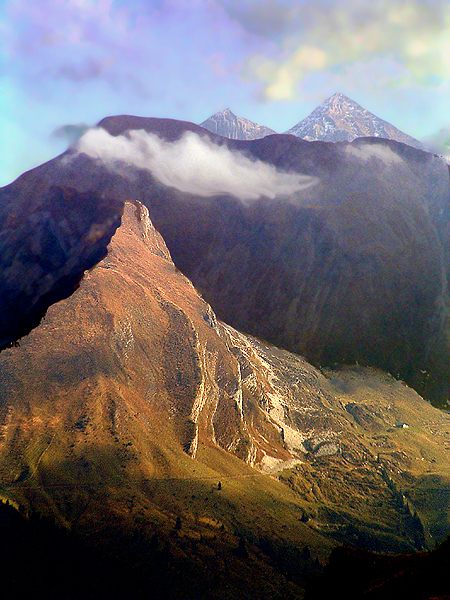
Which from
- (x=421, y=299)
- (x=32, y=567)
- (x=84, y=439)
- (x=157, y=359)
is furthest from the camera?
(x=157, y=359)

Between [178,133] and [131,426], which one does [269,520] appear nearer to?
[131,426]

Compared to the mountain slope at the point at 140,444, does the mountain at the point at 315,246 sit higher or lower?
higher

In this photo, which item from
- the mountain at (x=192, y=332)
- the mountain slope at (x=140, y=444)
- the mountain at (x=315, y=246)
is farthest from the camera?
the mountain slope at (x=140, y=444)

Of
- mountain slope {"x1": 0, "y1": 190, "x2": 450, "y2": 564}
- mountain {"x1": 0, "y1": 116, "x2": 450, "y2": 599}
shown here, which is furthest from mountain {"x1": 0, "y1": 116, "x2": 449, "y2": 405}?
mountain slope {"x1": 0, "y1": 190, "x2": 450, "y2": 564}

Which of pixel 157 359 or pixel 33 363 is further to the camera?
pixel 157 359

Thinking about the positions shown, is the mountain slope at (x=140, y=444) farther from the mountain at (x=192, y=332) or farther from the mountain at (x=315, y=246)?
the mountain at (x=315, y=246)

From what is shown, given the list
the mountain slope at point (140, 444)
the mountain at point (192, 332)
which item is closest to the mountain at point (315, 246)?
the mountain at point (192, 332)

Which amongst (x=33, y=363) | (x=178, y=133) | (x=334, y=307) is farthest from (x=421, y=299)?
(x=33, y=363)

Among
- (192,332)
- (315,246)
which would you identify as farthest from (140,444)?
(315,246)
